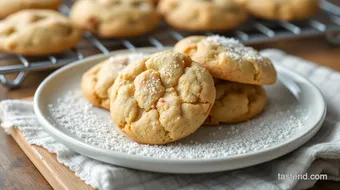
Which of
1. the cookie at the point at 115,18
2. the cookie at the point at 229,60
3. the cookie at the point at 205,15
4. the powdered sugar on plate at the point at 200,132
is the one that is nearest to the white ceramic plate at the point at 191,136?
the powdered sugar on plate at the point at 200,132

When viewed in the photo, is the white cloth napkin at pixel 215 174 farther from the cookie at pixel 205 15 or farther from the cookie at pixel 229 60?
the cookie at pixel 205 15

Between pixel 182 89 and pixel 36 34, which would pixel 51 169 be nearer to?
pixel 182 89

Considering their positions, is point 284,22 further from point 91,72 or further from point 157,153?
point 157,153

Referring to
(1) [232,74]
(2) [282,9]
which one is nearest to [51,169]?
(1) [232,74]

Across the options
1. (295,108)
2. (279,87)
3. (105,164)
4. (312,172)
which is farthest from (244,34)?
(105,164)

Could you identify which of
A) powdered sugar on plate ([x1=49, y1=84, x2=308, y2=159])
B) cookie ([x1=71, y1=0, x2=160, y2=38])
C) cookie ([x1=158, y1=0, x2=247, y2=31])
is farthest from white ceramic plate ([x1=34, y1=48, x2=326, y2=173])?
cookie ([x1=158, y1=0, x2=247, y2=31])

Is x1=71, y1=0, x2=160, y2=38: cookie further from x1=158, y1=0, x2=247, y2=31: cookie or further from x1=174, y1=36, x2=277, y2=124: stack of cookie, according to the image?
x1=174, y1=36, x2=277, y2=124: stack of cookie
